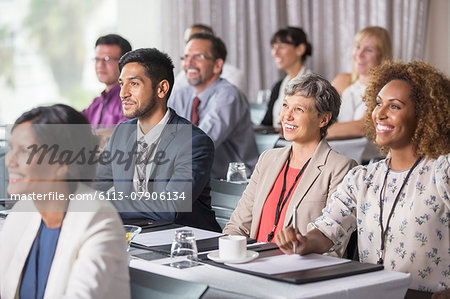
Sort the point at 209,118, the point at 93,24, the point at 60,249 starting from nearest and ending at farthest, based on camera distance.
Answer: the point at 60,249, the point at 209,118, the point at 93,24

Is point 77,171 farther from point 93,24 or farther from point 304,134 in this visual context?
point 93,24

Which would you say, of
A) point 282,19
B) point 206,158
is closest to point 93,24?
point 282,19

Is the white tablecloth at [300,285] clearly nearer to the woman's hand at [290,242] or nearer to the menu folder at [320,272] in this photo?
the menu folder at [320,272]

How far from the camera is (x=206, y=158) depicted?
11.1 feet

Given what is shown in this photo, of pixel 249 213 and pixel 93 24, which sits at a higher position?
pixel 93 24

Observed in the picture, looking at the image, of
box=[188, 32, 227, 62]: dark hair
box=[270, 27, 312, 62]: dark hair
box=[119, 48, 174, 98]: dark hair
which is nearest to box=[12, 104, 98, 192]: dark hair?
box=[119, 48, 174, 98]: dark hair

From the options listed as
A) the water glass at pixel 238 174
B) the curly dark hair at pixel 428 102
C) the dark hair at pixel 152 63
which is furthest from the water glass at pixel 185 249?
the water glass at pixel 238 174

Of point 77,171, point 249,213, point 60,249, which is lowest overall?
point 249,213

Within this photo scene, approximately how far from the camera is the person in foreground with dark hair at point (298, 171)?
300 cm

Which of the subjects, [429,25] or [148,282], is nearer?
[148,282]

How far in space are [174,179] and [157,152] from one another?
0.17 meters

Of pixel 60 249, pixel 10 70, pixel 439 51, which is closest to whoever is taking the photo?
pixel 60 249

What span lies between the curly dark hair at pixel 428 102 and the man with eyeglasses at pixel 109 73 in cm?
229

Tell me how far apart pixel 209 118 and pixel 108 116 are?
0.65 m
